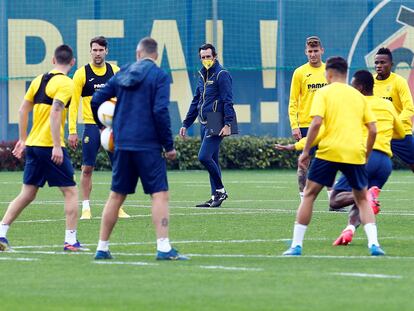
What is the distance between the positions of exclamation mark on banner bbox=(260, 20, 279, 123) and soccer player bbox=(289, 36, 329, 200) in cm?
1623

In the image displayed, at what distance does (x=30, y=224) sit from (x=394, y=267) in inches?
239

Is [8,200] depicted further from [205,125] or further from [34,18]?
[34,18]

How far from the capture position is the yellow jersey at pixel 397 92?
1579cm

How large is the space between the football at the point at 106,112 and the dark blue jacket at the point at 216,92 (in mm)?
7688

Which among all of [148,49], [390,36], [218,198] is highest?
[148,49]

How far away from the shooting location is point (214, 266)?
10898 millimetres

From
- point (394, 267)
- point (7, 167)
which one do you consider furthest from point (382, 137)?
point (7, 167)

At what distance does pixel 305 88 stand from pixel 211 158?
2.09 metres

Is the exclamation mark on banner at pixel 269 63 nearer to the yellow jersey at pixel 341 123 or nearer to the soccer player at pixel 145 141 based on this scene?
the yellow jersey at pixel 341 123

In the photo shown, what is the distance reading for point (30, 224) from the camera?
15.7 meters

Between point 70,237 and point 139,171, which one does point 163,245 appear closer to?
point 139,171

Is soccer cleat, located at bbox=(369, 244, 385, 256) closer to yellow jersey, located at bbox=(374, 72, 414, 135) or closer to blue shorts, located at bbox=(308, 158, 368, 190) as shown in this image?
blue shorts, located at bbox=(308, 158, 368, 190)

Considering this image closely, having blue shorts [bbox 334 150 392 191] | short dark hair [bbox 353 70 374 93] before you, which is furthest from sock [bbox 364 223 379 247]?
short dark hair [bbox 353 70 374 93]

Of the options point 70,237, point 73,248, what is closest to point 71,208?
point 70,237
